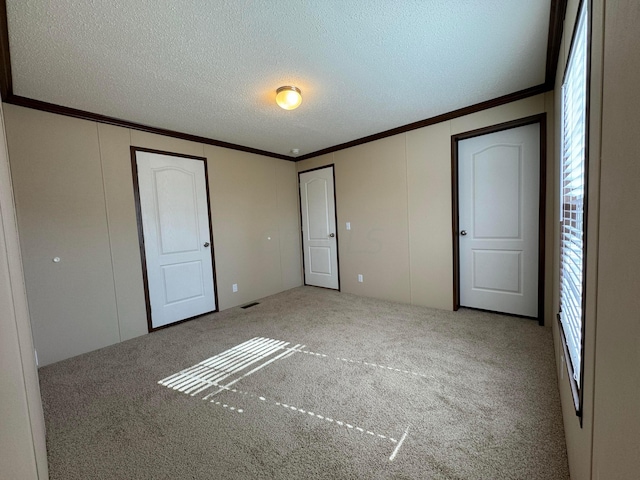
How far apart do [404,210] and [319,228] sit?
1624 millimetres

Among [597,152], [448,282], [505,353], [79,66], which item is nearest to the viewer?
[597,152]

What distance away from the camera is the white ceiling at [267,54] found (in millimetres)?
1574

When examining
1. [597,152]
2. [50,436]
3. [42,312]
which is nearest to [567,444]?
[597,152]

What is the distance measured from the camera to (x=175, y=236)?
135 inches

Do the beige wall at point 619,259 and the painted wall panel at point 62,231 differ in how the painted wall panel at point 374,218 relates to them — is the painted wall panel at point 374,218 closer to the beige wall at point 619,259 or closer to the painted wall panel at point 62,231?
the beige wall at point 619,259

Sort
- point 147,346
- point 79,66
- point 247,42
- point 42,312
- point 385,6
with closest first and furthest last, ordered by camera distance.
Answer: point 385,6
point 247,42
point 79,66
point 42,312
point 147,346

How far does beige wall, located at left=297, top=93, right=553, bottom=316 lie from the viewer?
10.8 feet

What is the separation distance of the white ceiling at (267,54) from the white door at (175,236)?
66 cm

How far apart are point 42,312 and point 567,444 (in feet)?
13.1

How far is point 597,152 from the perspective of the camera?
831mm

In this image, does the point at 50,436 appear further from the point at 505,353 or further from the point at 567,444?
the point at 505,353

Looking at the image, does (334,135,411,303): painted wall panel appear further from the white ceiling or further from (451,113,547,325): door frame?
the white ceiling

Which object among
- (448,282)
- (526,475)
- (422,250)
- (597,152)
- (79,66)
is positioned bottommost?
(526,475)

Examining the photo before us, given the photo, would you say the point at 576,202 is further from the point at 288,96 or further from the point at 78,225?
the point at 78,225
